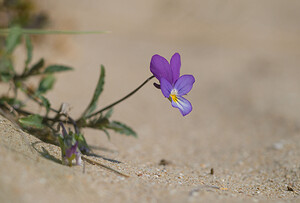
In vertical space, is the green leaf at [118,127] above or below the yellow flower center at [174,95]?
below

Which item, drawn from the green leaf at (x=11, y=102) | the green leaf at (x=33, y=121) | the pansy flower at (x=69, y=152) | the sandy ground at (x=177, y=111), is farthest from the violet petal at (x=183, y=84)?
the green leaf at (x=11, y=102)

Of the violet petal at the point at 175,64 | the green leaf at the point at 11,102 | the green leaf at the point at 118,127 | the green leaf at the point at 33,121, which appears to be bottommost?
the green leaf at the point at 33,121

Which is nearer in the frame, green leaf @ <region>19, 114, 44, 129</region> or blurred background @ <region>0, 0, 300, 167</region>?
green leaf @ <region>19, 114, 44, 129</region>

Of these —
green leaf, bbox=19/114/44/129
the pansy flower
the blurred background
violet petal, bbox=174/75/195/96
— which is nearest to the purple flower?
violet petal, bbox=174/75/195/96

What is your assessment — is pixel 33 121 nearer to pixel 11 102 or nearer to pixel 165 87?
pixel 11 102

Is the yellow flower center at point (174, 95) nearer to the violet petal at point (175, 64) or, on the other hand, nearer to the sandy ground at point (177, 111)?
the violet petal at point (175, 64)

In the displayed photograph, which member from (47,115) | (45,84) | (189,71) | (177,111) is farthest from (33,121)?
(189,71)

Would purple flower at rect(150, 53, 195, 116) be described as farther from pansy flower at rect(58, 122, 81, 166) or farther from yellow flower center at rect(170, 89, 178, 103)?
pansy flower at rect(58, 122, 81, 166)
